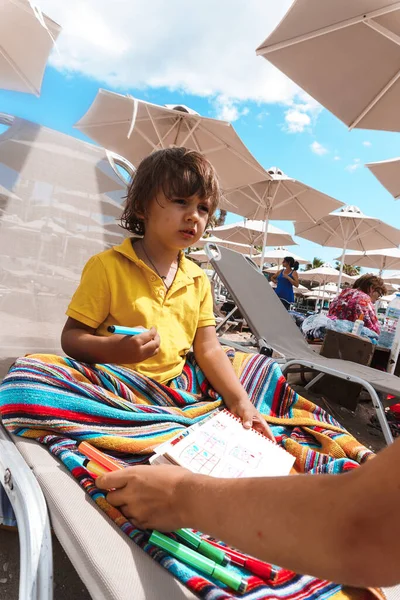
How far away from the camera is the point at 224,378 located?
4.34ft

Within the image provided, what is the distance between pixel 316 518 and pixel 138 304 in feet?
3.18

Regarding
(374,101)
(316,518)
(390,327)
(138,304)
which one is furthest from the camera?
(374,101)

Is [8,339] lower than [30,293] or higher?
lower

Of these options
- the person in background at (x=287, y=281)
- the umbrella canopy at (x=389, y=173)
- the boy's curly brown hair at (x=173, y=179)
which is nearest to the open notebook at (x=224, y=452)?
the boy's curly brown hair at (x=173, y=179)

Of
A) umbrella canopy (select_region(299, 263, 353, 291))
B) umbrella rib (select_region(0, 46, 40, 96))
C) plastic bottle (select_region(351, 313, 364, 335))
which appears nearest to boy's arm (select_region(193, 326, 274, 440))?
plastic bottle (select_region(351, 313, 364, 335))

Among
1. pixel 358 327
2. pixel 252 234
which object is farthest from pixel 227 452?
pixel 252 234

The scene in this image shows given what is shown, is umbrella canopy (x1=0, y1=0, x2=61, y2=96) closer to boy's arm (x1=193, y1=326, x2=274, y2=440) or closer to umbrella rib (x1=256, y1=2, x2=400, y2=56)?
umbrella rib (x1=256, y1=2, x2=400, y2=56)

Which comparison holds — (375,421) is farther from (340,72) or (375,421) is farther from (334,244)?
(334,244)

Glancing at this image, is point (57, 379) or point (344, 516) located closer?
point (344, 516)

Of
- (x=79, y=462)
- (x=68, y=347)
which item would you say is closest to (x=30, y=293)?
(x=68, y=347)

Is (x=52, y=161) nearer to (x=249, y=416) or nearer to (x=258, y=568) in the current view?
(x=249, y=416)

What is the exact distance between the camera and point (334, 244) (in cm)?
1139

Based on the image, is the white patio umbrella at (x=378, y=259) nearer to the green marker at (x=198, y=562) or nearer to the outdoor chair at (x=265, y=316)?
the outdoor chair at (x=265, y=316)

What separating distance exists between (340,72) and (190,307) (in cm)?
409
